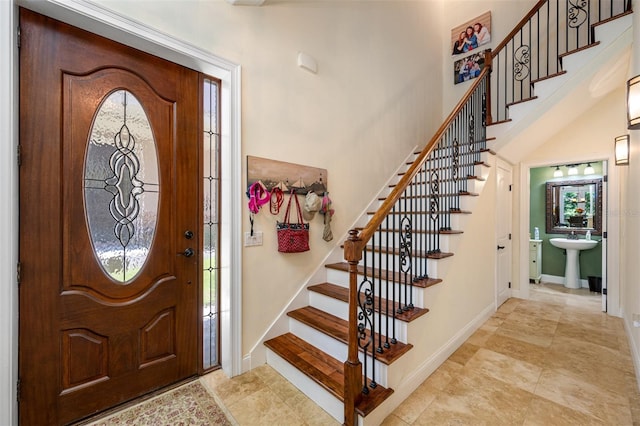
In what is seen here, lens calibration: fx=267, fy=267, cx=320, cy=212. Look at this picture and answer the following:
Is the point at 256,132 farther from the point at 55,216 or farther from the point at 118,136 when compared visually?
the point at 55,216

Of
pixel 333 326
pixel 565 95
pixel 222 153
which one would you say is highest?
pixel 565 95

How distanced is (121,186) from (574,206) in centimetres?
690

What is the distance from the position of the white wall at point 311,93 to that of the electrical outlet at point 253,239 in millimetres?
45

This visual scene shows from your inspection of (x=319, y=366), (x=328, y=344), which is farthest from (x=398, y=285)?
(x=319, y=366)

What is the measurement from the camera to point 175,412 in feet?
5.67

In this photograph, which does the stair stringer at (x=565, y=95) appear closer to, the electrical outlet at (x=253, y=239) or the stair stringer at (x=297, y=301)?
the stair stringer at (x=297, y=301)

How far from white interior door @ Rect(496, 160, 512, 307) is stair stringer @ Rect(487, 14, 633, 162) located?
0.34 m

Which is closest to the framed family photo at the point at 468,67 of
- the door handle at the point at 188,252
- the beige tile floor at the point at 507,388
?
the beige tile floor at the point at 507,388

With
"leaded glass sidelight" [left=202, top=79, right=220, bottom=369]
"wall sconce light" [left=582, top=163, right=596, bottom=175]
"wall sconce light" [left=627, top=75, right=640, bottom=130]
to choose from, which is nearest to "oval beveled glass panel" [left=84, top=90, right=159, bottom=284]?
"leaded glass sidelight" [left=202, top=79, right=220, bottom=369]

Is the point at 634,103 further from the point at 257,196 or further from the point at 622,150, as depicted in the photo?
the point at 257,196

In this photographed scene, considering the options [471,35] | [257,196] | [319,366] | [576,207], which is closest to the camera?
[319,366]

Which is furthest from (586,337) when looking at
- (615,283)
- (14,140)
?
(14,140)

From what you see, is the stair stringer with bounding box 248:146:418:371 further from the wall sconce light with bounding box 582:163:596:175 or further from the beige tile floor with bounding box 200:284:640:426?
the wall sconce light with bounding box 582:163:596:175

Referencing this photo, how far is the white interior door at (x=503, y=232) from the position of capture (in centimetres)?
373
